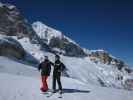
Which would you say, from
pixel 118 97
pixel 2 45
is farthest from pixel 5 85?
pixel 2 45

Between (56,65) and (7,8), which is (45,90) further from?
(7,8)

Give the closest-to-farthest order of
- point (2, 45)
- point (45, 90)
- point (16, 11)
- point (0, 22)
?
point (45, 90) < point (2, 45) < point (0, 22) < point (16, 11)

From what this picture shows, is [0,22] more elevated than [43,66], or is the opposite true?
[0,22]

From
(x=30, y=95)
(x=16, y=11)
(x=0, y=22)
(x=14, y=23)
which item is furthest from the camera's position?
(x=16, y=11)

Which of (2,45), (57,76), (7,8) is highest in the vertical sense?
(7,8)

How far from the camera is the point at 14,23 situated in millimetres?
171500

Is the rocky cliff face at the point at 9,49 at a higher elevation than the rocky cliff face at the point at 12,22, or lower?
lower

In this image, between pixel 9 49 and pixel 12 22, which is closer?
pixel 9 49

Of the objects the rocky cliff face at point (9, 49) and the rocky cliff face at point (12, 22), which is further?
the rocky cliff face at point (12, 22)

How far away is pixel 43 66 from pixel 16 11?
584 ft

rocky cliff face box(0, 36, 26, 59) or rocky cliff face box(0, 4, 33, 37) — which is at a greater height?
rocky cliff face box(0, 4, 33, 37)

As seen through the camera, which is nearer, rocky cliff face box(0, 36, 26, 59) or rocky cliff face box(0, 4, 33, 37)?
rocky cliff face box(0, 36, 26, 59)

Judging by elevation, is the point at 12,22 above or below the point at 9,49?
above

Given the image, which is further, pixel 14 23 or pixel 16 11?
pixel 16 11
